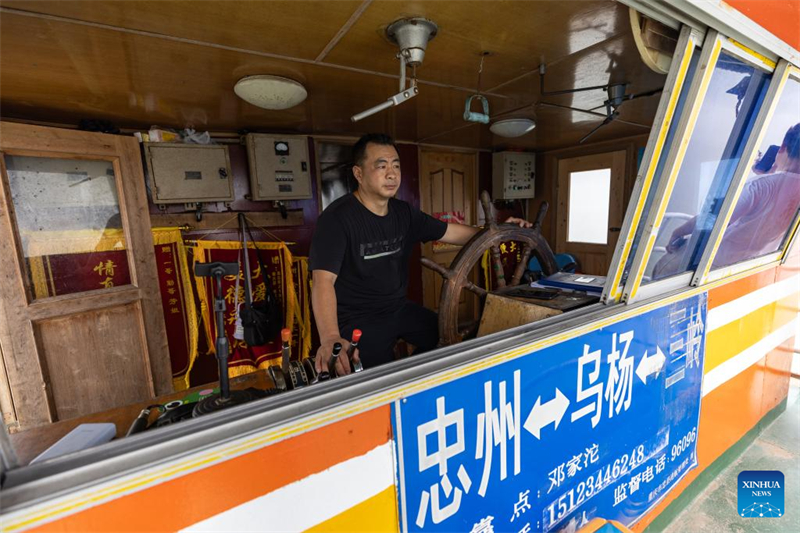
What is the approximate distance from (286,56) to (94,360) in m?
2.18

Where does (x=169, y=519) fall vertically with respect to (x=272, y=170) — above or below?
below

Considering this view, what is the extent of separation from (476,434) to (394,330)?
0.73 metres

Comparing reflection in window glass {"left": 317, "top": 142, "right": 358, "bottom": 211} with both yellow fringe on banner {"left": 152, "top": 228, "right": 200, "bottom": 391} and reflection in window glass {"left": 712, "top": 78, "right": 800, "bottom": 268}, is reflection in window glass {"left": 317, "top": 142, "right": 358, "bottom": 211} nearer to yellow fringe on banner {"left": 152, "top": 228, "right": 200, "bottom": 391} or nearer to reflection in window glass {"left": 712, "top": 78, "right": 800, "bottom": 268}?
yellow fringe on banner {"left": 152, "top": 228, "right": 200, "bottom": 391}

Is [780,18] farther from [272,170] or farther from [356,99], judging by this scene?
[272,170]

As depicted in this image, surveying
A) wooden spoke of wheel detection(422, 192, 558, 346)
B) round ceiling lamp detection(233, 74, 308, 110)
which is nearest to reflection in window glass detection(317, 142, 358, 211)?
round ceiling lamp detection(233, 74, 308, 110)

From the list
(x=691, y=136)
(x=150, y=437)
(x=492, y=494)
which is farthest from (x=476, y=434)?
(x=691, y=136)

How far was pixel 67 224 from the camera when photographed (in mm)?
2287

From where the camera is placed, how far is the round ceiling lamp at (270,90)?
5.65 feet

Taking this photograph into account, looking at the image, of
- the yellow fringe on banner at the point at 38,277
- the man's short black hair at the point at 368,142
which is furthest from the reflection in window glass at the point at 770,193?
the yellow fringe on banner at the point at 38,277

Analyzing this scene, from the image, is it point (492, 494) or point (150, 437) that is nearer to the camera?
point (150, 437)

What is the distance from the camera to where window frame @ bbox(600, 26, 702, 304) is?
3.50 ft

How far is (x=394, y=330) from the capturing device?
1.61 meters

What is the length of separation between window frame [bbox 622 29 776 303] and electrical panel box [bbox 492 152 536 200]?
2.84m

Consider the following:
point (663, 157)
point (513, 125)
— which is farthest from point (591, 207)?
point (663, 157)
